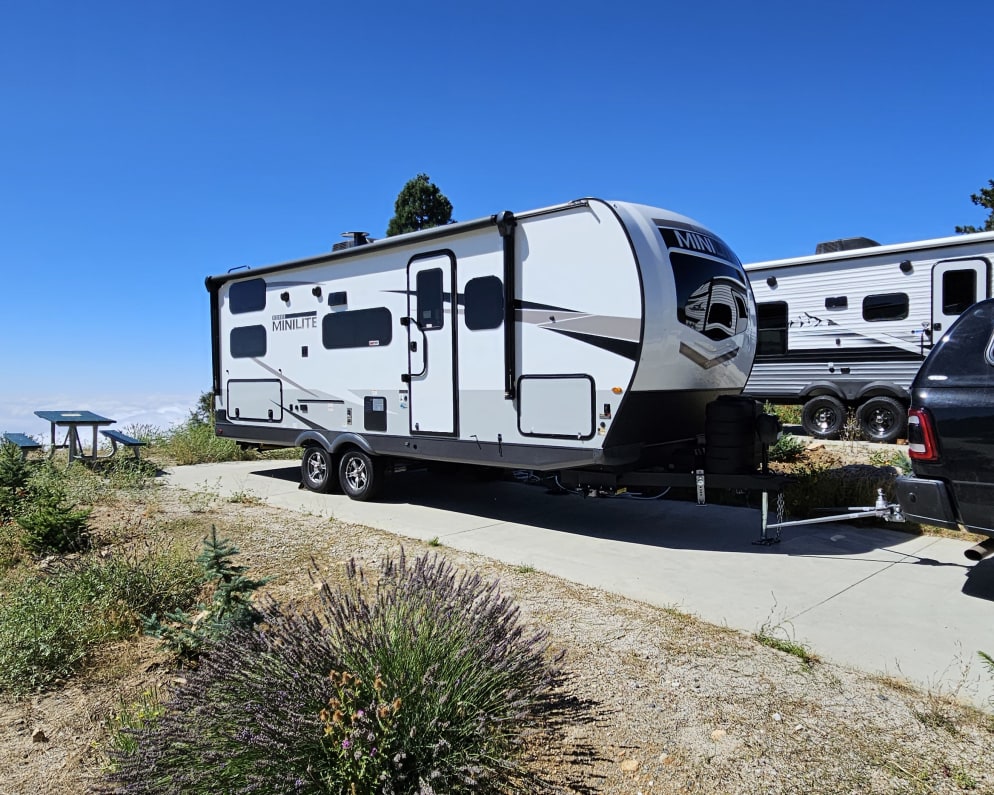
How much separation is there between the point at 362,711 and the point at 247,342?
27.3 ft

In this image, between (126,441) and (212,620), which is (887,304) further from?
(126,441)

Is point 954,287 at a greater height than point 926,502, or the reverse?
point 954,287

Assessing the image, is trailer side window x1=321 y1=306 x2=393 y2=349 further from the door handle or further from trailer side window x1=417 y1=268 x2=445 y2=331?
trailer side window x1=417 y1=268 x2=445 y2=331

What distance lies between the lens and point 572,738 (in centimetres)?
296

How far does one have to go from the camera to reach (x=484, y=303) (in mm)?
7023

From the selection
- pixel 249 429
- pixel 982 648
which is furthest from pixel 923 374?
pixel 249 429

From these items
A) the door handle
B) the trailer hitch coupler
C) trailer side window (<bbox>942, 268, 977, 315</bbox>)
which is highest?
trailer side window (<bbox>942, 268, 977, 315</bbox>)

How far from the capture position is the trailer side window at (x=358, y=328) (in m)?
8.04

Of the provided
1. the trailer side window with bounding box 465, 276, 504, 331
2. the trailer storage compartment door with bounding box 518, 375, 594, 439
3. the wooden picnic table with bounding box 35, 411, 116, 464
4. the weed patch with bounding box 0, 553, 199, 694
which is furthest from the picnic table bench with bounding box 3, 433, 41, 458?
the trailer storage compartment door with bounding box 518, 375, 594, 439

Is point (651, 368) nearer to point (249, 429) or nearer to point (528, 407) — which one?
point (528, 407)

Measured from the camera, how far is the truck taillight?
462 centimetres

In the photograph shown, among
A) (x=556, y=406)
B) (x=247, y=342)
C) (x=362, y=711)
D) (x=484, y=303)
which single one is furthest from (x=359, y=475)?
(x=362, y=711)

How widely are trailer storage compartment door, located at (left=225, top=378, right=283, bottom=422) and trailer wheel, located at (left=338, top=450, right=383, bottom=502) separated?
4.23 feet

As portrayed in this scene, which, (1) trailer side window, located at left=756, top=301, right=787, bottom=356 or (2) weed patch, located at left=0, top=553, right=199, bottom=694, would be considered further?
(1) trailer side window, located at left=756, top=301, right=787, bottom=356
